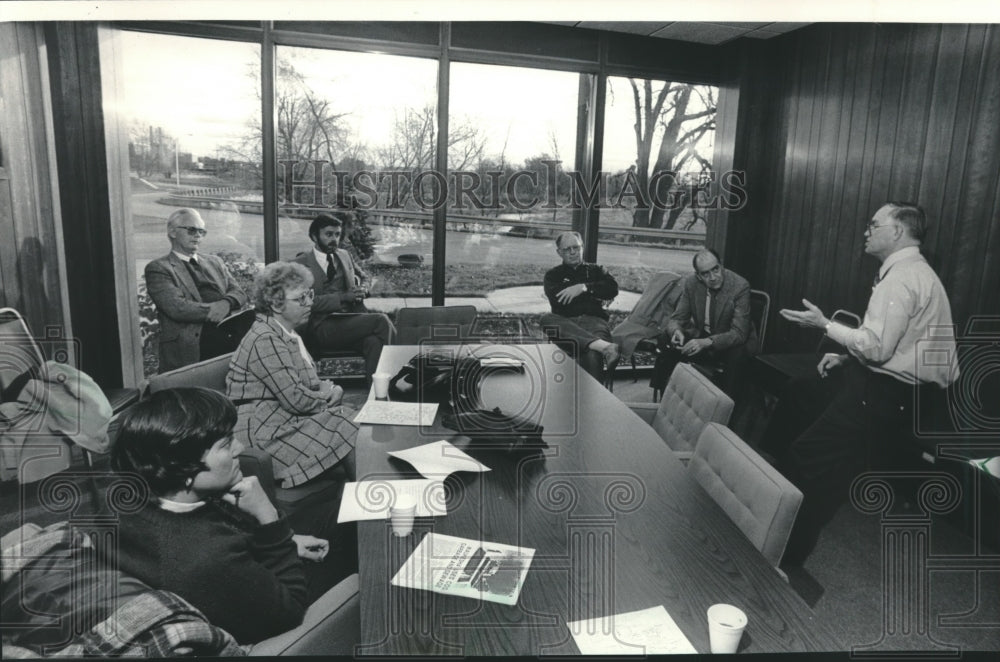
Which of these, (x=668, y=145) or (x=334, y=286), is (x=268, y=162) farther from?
(x=668, y=145)

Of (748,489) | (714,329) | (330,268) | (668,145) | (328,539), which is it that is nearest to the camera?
(748,489)

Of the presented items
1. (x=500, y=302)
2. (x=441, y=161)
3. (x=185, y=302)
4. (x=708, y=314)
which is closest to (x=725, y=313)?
(x=708, y=314)

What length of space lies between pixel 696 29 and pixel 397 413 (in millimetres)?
3092

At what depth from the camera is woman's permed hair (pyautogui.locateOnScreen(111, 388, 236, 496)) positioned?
4.30 ft

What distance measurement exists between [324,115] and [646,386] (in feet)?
9.46

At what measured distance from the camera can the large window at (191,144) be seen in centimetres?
371

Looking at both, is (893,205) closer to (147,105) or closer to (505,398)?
(505,398)

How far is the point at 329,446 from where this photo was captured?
2.29m

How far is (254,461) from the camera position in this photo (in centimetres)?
187

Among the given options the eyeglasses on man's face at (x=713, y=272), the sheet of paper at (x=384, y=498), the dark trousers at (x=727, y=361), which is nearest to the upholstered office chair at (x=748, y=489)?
the sheet of paper at (x=384, y=498)

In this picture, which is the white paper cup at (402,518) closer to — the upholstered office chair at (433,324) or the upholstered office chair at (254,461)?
the upholstered office chair at (254,461)

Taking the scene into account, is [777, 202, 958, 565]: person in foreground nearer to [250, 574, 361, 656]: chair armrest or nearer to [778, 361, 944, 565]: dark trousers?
[778, 361, 944, 565]: dark trousers

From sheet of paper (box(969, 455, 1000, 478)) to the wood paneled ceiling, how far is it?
2.69m

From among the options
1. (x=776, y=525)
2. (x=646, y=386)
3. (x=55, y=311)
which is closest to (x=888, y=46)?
(x=646, y=386)
